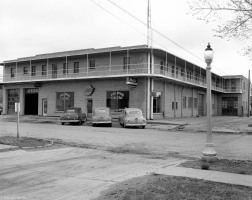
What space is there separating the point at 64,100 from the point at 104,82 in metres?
6.46

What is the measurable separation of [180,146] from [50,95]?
2770 centimetres

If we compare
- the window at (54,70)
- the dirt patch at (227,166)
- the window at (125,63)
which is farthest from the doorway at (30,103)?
the dirt patch at (227,166)

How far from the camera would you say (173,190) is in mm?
6062

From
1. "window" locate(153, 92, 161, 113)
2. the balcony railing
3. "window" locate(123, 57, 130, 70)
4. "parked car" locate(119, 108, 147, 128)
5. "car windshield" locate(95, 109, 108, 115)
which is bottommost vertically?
"parked car" locate(119, 108, 147, 128)

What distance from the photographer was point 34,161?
396 inches

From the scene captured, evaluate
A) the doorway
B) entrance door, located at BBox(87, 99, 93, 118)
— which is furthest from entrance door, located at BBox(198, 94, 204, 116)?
the doorway

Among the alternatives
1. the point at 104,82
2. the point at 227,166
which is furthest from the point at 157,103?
the point at 227,166

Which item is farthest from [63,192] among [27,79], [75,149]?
[27,79]

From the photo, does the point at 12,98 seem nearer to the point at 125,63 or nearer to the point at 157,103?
the point at 125,63

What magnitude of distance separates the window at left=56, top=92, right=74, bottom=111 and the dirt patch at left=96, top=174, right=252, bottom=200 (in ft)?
102

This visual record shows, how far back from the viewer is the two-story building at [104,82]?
3238 centimetres

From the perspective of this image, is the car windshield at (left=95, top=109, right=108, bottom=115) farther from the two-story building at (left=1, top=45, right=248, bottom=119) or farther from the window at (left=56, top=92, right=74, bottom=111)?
the window at (left=56, top=92, right=74, bottom=111)

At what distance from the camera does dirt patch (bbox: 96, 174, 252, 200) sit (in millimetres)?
5676

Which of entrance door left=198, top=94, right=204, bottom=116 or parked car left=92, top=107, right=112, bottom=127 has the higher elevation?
entrance door left=198, top=94, right=204, bottom=116
